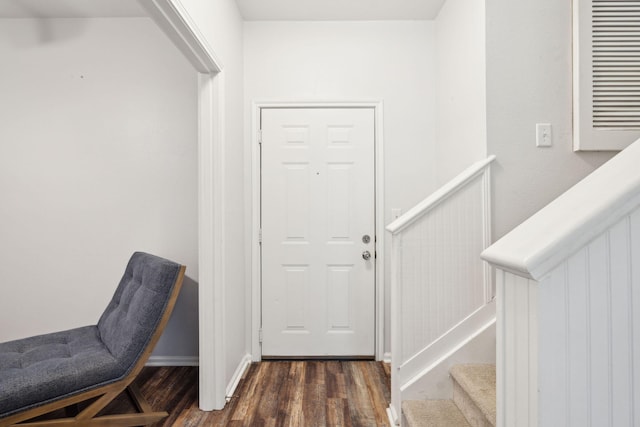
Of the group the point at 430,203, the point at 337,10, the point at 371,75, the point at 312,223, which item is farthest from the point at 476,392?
the point at 337,10

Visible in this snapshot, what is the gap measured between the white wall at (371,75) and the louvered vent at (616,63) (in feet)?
3.47

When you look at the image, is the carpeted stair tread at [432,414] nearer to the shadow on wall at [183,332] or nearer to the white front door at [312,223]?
the white front door at [312,223]

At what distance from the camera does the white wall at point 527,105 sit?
6.48 ft

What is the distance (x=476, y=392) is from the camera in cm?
160

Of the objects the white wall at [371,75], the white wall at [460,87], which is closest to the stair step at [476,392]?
the white wall at [460,87]

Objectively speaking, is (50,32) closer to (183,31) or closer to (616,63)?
(183,31)

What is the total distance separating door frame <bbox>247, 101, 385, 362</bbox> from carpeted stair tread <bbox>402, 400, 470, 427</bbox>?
943mm

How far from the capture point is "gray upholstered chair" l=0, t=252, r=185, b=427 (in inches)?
63.7

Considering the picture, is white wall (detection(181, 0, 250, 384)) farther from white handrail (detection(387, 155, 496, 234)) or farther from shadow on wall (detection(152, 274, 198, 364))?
white handrail (detection(387, 155, 496, 234))

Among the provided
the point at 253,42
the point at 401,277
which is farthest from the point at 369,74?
the point at 401,277

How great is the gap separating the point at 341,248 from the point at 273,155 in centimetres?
88

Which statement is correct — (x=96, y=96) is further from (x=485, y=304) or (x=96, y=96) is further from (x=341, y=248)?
(x=485, y=304)

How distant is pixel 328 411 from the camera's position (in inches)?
81.9

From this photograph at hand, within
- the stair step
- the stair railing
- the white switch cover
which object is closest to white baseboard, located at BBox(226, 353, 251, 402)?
the stair railing
